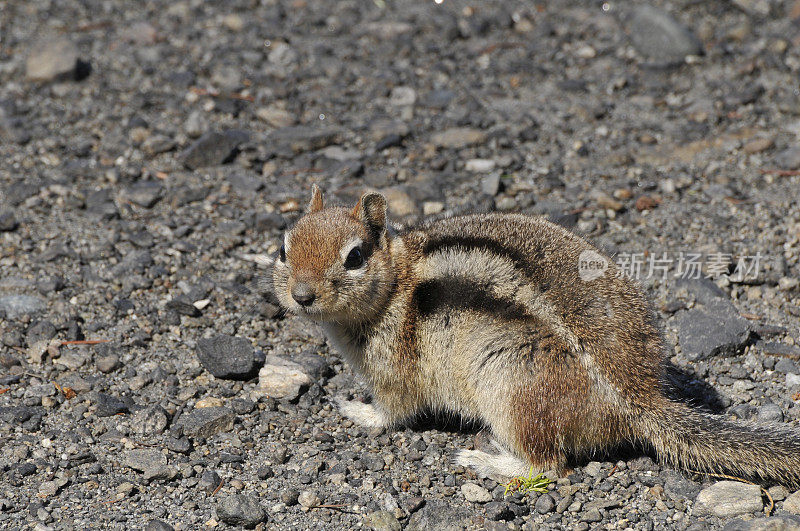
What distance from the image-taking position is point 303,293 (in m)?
4.79

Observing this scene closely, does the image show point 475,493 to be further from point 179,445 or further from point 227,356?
point 227,356

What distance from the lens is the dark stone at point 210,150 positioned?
8070 mm

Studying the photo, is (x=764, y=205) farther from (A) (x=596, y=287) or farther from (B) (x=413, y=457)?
(B) (x=413, y=457)

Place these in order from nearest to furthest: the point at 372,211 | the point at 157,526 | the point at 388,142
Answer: the point at 157,526 < the point at 372,211 < the point at 388,142

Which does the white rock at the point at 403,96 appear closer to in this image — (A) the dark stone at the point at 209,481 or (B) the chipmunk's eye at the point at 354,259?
(B) the chipmunk's eye at the point at 354,259

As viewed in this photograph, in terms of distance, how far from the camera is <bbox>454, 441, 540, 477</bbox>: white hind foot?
4914mm

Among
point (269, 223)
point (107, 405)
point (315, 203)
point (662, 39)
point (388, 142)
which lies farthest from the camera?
point (662, 39)

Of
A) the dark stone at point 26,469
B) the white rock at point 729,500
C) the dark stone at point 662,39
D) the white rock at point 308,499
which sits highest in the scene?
the dark stone at point 662,39

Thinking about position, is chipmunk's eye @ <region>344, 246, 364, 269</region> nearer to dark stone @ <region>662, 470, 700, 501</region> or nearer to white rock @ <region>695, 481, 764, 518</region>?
dark stone @ <region>662, 470, 700, 501</region>

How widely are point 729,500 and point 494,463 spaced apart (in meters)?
1.29

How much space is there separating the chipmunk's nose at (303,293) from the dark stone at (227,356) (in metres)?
1.14

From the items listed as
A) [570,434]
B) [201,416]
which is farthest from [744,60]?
[201,416]

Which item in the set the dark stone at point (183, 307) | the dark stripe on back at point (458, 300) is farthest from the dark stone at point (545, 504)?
the dark stone at point (183, 307)

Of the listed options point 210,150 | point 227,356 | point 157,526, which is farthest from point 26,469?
point 210,150
